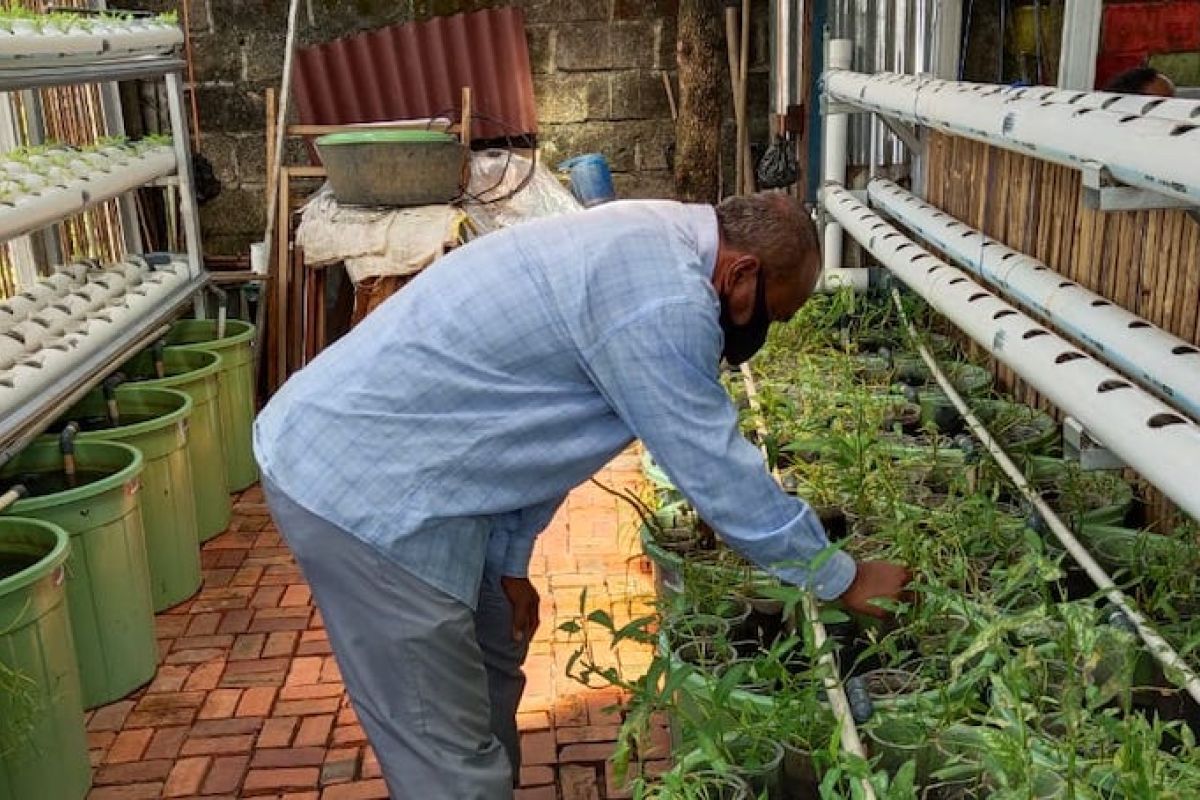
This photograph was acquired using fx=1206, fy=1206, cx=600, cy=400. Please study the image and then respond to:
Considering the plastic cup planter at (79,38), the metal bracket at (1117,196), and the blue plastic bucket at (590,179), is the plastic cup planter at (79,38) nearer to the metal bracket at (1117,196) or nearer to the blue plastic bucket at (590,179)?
the blue plastic bucket at (590,179)

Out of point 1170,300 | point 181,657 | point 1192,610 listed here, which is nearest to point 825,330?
point 1170,300

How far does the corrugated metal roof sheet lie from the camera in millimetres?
7359

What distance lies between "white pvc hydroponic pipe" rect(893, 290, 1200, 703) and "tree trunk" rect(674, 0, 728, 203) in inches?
134

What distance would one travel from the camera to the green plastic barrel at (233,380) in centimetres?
550

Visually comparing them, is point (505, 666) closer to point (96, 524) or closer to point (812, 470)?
point (812, 470)

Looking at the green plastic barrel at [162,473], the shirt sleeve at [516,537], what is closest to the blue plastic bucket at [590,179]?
the green plastic barrel at [162,473]

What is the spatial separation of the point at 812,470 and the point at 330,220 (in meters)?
3.76

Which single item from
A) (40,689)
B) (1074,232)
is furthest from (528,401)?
(1074,232)

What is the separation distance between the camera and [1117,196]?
6.95ft

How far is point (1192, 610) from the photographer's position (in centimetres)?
249

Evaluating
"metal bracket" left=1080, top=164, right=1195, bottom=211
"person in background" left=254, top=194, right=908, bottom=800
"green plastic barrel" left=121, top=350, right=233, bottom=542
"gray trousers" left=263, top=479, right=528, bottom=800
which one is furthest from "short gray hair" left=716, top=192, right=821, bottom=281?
"green plastic barrel" left=121, top=350, right=233, bottom=542

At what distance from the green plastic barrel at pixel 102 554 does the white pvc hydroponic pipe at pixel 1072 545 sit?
8.42 ft

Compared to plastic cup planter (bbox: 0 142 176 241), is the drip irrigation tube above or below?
below

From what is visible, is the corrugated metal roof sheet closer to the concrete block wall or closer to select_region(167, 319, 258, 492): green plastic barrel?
the concrete block wall
